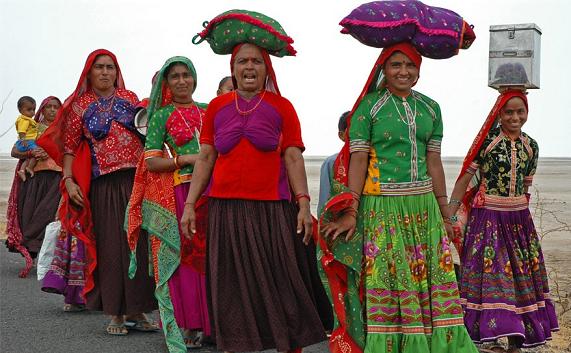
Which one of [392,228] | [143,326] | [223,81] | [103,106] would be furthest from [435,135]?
[223,81]

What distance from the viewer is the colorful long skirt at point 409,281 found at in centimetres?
Result: 561

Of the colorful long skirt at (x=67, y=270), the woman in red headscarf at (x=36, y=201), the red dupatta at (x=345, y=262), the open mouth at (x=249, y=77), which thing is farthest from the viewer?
the woman in red headscarf at (x=36, y=201)

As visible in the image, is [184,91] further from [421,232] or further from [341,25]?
[421,232]

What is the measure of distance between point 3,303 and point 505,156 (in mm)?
5169

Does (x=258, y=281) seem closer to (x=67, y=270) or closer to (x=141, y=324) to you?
(x=141, y=324)

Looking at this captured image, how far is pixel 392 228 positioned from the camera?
5695mm

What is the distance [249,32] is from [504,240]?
2.67 metres

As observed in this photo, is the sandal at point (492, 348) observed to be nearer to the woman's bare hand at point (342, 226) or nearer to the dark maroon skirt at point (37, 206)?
the woman's bare hand at point (342, 226)

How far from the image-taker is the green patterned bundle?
593cm

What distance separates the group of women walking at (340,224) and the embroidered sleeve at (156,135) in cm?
1

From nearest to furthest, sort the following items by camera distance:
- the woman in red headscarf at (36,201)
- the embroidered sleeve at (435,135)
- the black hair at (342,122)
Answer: the embroidered sleeve at (435,135) < the black hair at (342,122) < the woman in red headscarf at (36,201)

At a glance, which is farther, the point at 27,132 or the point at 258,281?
the point at 27,132

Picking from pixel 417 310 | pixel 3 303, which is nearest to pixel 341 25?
A: pixel 417 310

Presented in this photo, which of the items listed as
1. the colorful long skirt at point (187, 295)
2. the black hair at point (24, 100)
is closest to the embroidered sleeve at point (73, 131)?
the colorful long skirt at point (187, 295)
